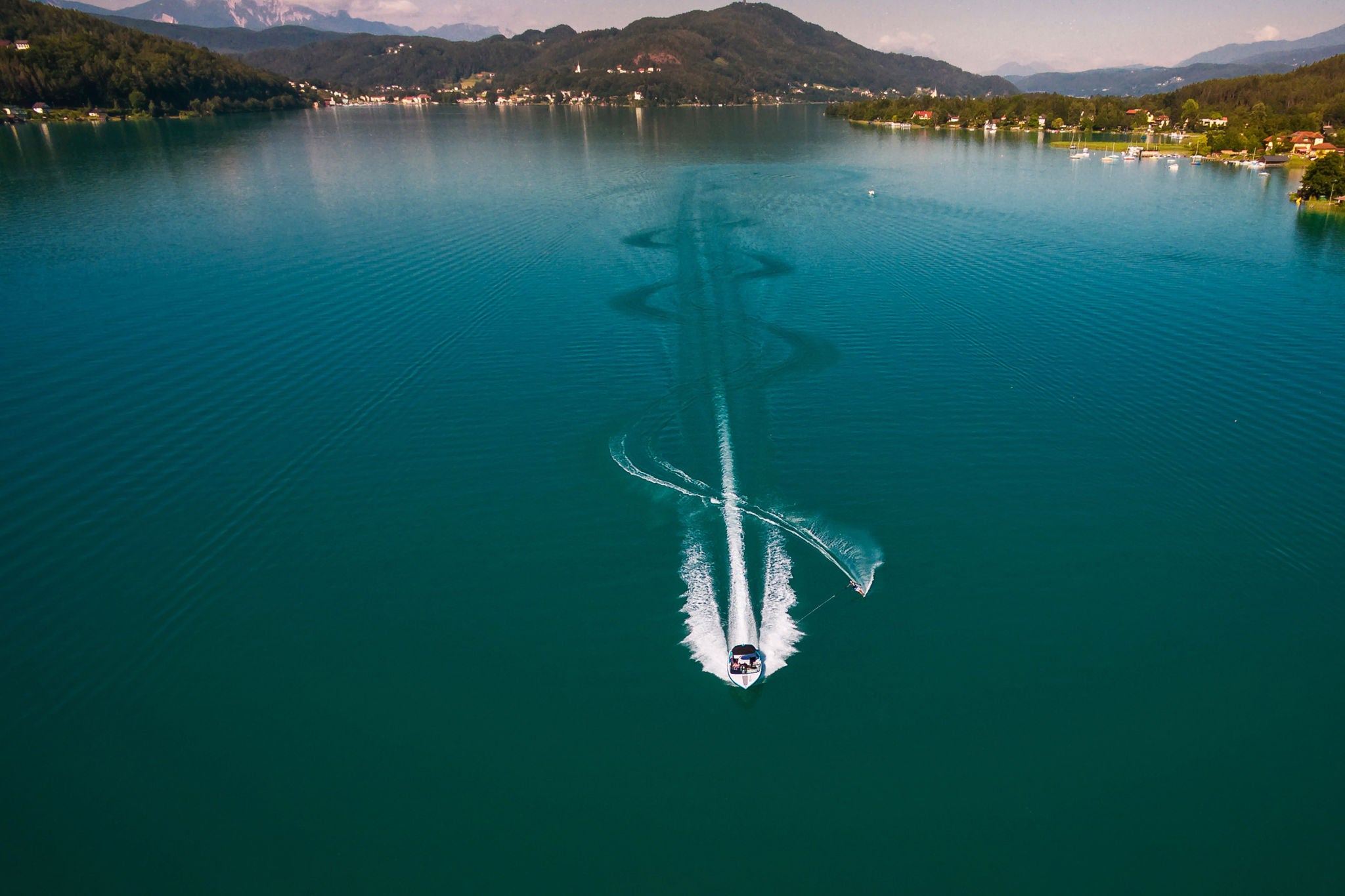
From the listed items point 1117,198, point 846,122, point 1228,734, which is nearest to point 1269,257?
point 1117,198

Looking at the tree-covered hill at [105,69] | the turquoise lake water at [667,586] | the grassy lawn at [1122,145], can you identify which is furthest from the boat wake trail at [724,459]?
the tree-covered hill at [105,69]

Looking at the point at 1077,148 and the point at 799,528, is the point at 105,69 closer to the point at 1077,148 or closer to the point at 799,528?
the point at 1077,148

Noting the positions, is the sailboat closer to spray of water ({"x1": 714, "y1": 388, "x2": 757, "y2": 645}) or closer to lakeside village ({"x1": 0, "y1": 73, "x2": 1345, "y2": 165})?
lakeside village ({"x1": 0, "y1": 73, "x2": 1345, "y2": 165})

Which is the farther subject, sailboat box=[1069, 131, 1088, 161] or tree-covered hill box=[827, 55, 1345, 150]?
sailboat box=[1069, 131, 1088, 161]

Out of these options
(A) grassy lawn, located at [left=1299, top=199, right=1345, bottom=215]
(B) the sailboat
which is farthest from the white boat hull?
(B) the sailboat

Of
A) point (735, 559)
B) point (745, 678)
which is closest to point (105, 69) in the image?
point (735, 559)

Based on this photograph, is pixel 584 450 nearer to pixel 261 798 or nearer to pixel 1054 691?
pixel 261 798
